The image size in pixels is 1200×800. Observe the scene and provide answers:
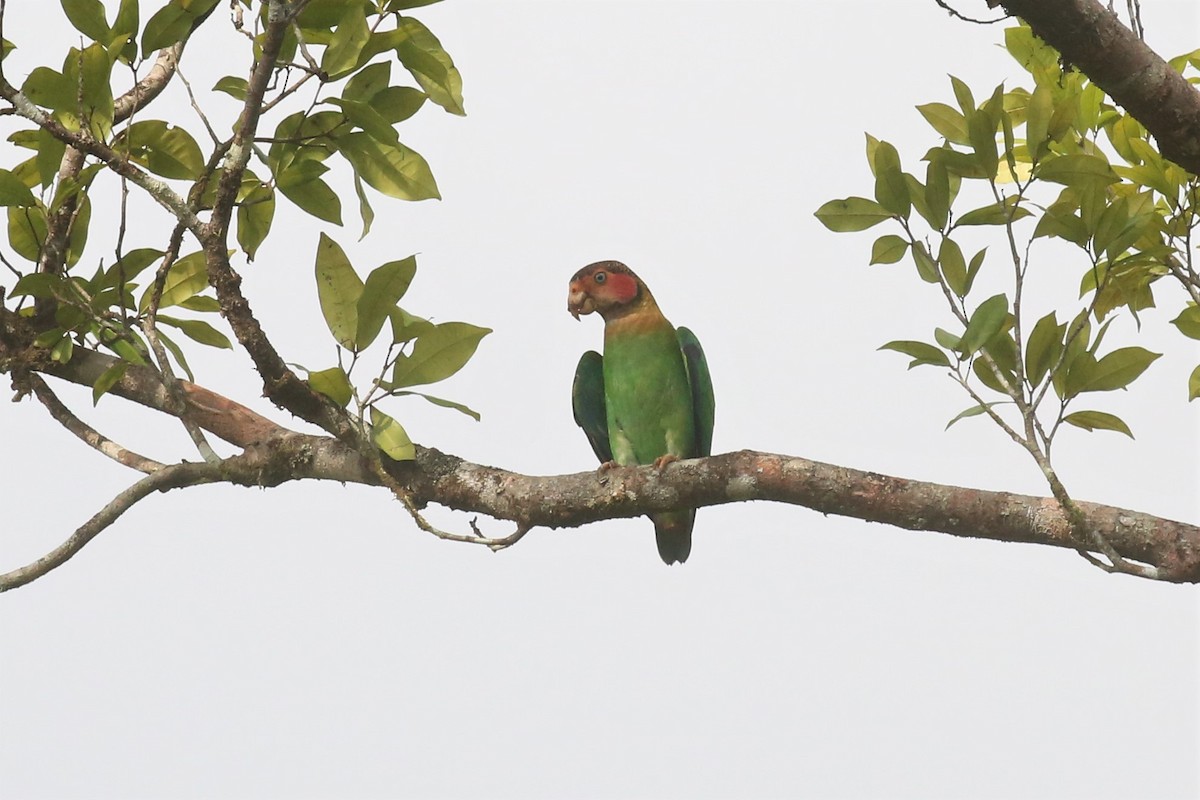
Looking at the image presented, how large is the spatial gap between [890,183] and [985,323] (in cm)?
45

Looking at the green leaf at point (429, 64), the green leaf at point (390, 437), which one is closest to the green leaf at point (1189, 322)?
the green leaf at point (429, 64)

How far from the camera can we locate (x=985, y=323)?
2.94 meters

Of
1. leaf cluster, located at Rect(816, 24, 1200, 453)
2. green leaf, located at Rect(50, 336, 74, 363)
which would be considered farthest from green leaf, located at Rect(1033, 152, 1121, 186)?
green leaf, located at Rect(50, 336, 74, 363)

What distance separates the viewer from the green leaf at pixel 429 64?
306 centimetres

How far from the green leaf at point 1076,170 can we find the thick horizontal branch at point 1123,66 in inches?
5.8

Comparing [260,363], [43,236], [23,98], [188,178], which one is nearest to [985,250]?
[260,363]

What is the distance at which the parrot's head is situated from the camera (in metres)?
5.38

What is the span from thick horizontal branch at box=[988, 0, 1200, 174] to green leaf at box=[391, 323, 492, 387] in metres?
1.52

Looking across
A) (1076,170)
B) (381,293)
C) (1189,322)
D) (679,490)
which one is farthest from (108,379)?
(1189,322)

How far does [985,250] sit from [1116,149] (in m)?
0.92

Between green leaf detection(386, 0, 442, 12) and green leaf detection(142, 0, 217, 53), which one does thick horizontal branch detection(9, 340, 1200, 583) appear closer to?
green leaf detection(142, 0, 217, 53)

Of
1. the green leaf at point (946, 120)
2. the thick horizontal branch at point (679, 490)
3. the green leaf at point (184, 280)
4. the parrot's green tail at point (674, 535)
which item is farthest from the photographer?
the parrot's green tail at point (674, 535)

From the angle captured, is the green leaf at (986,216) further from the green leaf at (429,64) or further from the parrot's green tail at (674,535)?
the parrot's green tail at (674,535)

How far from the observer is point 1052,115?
3127mm
